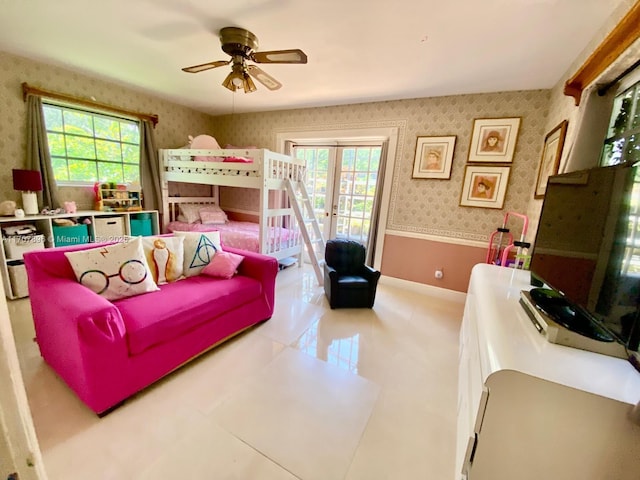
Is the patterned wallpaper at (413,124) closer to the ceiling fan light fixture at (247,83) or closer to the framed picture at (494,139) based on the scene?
the framed picture at (494,139)

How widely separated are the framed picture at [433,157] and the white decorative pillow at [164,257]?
2.82 metres

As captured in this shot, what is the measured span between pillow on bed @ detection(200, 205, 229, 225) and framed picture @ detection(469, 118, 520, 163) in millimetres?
3706

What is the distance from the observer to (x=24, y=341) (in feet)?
6.80

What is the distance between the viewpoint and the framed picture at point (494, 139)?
115 inches

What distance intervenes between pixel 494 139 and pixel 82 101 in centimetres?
484

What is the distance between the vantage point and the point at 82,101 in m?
3.27

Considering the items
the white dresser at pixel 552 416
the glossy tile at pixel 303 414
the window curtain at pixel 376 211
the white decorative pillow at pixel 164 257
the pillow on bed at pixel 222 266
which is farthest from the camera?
the window curtain at pixel 376 211

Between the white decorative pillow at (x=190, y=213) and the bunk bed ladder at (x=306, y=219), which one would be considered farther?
the white decorative pillow at (x=190, y=213)

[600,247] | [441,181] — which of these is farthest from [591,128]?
[441,181]

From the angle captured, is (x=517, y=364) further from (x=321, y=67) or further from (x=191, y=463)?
(x=321, y=67)

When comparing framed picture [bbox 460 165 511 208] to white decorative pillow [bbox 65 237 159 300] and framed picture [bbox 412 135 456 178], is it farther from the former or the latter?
white decorative pillow [bbox 65 237 159 300]

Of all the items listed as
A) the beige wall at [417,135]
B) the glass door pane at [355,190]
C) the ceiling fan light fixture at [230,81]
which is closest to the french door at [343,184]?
the glass door pane at [355,190]

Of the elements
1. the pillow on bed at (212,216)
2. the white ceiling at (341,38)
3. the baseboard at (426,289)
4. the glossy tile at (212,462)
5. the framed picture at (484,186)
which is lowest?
the glossy tile at (212,462)

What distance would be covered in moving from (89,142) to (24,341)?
259 centimetres
